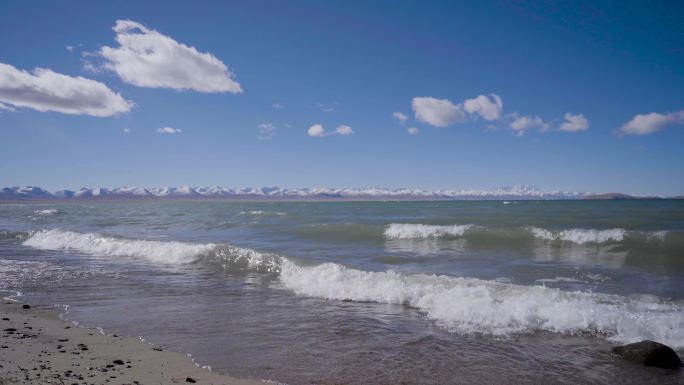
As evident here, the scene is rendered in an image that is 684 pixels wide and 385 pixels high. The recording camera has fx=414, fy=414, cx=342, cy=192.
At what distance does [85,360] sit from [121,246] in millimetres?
15375

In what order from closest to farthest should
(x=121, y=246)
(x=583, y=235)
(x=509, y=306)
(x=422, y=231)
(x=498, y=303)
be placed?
(x=509, y=306), (x=498, y=303), (x=121, y=246), (x=583, y=235), (x=422, y=231)

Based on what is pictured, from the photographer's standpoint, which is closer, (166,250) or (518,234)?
(166,250)

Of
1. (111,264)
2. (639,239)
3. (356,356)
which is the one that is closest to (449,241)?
(639,239)

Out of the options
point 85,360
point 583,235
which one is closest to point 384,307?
point 85,360

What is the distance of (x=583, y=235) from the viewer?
21.0 meters

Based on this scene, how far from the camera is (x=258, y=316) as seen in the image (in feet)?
26.5

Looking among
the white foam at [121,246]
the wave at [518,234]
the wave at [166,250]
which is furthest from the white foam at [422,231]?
the white foam at [121,246]

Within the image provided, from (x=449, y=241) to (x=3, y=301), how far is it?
18556 millimetres

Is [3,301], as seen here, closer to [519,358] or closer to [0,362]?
[0,362]

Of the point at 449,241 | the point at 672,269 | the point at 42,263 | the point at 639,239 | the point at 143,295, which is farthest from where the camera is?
the point at 449,241

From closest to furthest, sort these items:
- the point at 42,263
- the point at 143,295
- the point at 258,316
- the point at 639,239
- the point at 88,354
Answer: the point at 88,354
the point at 258,316
the point at 143,295
the point at 42,263
the point at 639,239

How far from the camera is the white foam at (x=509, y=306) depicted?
7223mm

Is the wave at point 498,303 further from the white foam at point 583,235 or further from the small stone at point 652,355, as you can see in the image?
the white foam at point 583,235

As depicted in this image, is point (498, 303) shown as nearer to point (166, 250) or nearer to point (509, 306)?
point (509, 306)
